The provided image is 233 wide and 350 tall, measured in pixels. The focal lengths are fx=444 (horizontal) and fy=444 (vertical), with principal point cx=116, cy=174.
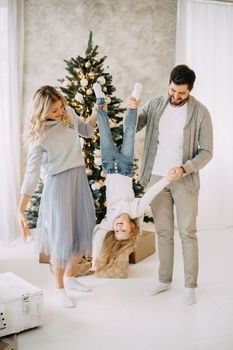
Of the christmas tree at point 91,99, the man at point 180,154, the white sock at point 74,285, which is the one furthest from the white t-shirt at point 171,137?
the white sock at point 74,285

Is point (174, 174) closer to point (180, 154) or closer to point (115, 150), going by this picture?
point (180, 154)

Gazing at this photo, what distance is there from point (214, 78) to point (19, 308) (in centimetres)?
330

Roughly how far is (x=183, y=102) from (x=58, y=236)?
1169 millimetres

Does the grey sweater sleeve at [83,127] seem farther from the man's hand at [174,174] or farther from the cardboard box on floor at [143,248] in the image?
the cardboard box on floor at [143,248]

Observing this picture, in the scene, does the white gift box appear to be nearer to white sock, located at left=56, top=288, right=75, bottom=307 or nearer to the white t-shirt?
white sock, located at left=56, top=288, right=75, bottom=307

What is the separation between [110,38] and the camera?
4.62 meters

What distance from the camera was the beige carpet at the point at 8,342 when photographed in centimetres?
232

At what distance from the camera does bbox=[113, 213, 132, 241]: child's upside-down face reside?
268 cm

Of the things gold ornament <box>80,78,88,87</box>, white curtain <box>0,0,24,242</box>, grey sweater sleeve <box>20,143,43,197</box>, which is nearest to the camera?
grey sweater sleeve <box>20,143,43,197</box>

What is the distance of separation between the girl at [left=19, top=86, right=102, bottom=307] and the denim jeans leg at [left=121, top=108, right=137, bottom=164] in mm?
288

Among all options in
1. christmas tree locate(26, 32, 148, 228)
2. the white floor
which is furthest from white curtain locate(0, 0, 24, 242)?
christmas tree locate(26, 32, 148, 228)

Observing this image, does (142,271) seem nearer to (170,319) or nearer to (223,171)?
(170,319)

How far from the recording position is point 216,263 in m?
3.82

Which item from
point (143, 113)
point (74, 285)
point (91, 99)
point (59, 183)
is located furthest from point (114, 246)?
point (91, 99)
